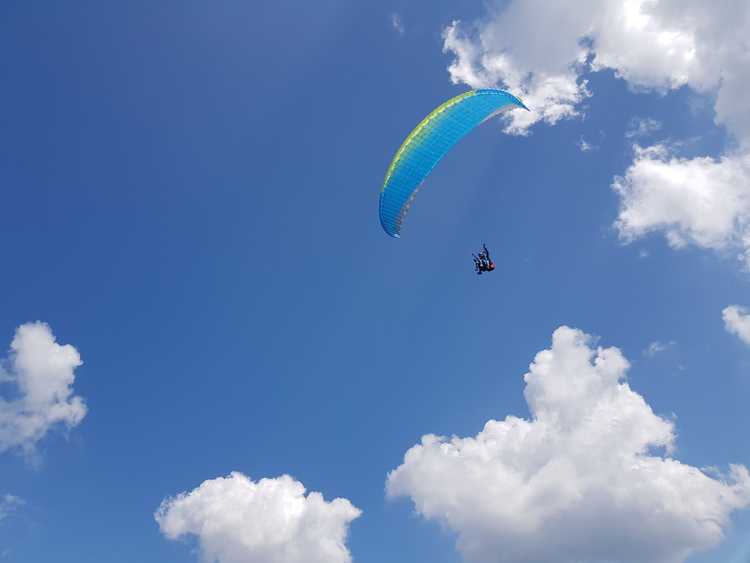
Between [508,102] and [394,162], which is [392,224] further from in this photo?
[508,102]

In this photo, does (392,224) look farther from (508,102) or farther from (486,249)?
(508,102)

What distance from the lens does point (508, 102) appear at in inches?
1490

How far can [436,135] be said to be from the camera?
122ft

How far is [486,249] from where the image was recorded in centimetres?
4338

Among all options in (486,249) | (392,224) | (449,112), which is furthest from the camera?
(486,249)

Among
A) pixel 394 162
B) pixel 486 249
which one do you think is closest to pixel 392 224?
pixel 394 162

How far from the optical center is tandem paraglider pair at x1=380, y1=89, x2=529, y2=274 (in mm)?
36969

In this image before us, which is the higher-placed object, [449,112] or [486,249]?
[449,112]

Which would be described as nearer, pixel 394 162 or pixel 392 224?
pixel 394 162

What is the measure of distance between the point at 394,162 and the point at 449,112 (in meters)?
4.76

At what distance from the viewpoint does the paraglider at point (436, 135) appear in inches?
1455

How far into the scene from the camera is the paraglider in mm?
36969

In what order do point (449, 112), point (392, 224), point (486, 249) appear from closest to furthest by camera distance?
point (449, 112), point (392, 224), point (486, 249)

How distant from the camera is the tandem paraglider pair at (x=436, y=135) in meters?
37.0
